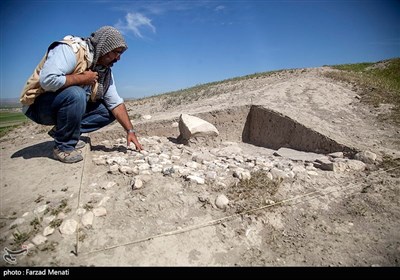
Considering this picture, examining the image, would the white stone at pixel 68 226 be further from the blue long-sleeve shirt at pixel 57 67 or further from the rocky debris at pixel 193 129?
the rocky debris at pixel 193 129

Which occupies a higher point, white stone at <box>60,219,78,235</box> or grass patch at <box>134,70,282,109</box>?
grass patch at <box>134,70,282,109</box>

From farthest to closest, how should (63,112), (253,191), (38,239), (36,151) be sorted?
(36,151) → (63,112) → (253,191) → (38,239)

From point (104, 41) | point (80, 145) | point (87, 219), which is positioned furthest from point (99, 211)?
point (104, 41)

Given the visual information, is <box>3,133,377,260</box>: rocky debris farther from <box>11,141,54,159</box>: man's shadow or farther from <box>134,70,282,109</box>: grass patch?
<box>134,70,282,109</box>: grass patch

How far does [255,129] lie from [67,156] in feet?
11.0

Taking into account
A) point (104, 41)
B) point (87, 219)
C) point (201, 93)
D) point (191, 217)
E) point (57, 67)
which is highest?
point (104, 41)

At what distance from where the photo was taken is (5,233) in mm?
2039

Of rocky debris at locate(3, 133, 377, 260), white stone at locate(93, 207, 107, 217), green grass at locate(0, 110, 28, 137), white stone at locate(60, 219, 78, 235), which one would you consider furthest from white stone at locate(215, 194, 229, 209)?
green grass at locate(0, 110, 28, 137)

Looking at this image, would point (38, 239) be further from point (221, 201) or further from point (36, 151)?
point (36, 151)

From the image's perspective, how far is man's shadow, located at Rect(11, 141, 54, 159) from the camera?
3.17 meters

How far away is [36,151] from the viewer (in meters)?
3.31

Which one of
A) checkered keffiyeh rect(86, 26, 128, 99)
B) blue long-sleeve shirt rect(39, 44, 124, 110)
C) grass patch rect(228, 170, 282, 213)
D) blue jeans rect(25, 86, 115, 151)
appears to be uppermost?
checkered keffiyeh rect(86, 26, 128, 99)

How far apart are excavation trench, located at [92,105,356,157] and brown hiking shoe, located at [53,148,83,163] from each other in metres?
1.35

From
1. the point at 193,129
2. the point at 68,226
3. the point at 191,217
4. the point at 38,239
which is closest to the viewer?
the point at 38,239
